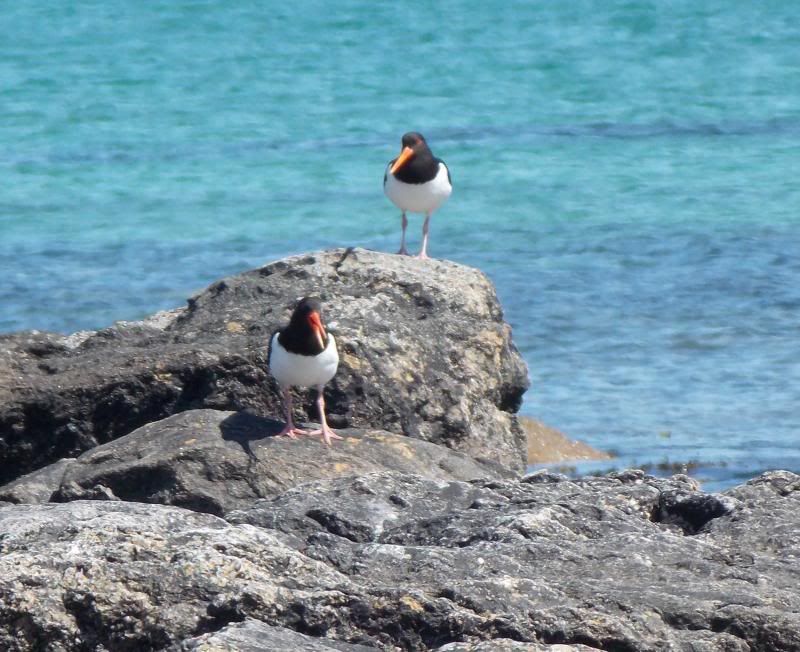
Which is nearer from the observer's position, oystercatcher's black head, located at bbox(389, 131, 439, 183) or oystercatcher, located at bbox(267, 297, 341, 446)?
oystercatcher, located at bbox(267, 297, 341, 446)

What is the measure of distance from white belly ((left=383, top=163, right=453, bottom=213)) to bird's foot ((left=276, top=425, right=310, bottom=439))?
382 centimetres

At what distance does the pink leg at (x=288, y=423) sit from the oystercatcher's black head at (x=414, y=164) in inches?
131

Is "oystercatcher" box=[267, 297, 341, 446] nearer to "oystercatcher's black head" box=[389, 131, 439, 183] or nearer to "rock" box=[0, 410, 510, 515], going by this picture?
"rock" box=[0, 410, 510, 515]

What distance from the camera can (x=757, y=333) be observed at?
13250 millimetres

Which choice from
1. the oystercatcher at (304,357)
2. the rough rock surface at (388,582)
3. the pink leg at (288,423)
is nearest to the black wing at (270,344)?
the oystercatcher at (304,357)

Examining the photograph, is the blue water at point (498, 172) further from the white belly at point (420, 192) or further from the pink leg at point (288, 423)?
the pink leg at point (288, 423)

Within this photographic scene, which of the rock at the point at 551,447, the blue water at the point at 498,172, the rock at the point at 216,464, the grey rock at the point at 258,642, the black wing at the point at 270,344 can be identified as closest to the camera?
the grey rock at the point at 258,642

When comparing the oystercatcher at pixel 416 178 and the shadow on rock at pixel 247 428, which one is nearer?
the shadow on rock at pixel 247 428

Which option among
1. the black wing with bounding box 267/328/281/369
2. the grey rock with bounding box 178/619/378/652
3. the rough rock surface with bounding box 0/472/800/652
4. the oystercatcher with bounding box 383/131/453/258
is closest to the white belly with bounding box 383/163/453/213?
the oystercatcher with bounding box 383/131/453/258

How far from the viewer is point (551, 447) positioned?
10016 mm

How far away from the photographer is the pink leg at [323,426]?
20.5ft

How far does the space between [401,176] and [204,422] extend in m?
4.28

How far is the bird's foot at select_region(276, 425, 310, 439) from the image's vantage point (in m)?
6.21

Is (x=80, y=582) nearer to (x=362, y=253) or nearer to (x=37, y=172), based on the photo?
(x=362, y=253)
